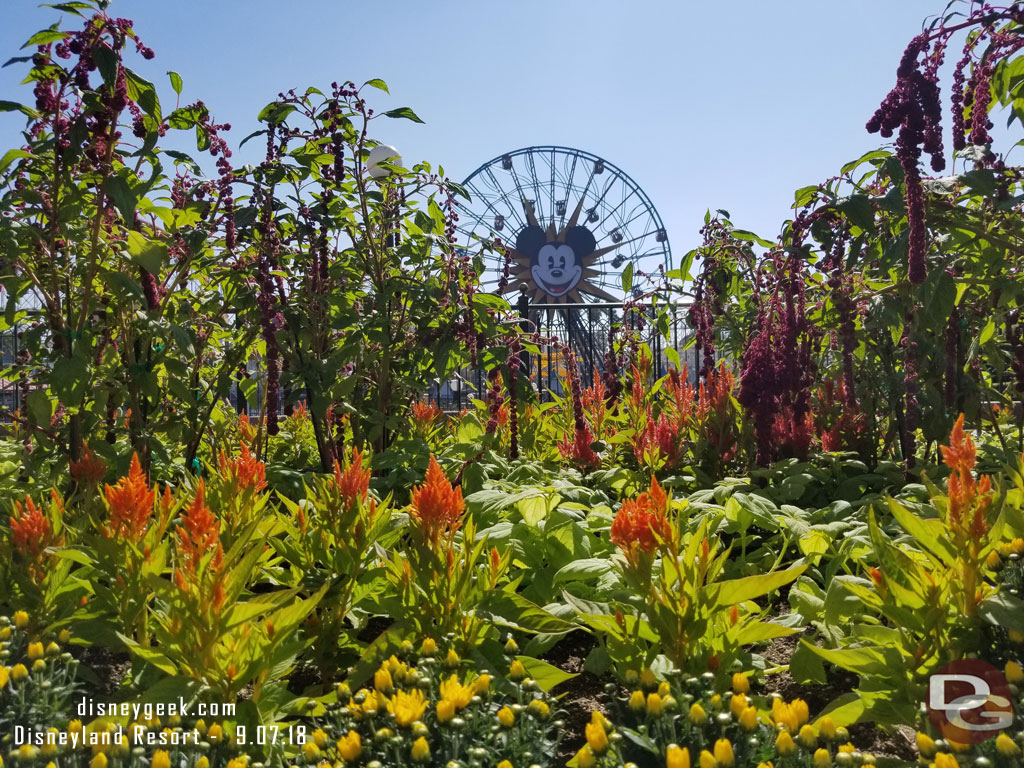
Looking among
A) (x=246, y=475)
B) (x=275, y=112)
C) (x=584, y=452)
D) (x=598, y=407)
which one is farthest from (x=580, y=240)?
(x=246, y=475)

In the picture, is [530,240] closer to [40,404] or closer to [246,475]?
[40,404]

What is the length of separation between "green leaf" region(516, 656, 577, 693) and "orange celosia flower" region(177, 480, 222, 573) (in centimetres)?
62

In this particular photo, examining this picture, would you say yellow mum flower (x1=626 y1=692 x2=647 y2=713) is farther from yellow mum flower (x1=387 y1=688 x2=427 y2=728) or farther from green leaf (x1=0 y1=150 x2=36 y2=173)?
green leaf (x1=0 y1=150 x2=36 y2=173)

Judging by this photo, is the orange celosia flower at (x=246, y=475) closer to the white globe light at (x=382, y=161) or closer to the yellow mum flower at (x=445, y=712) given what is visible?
the yellow mum flower at (x=445, y=712)

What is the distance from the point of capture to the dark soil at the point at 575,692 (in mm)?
1581

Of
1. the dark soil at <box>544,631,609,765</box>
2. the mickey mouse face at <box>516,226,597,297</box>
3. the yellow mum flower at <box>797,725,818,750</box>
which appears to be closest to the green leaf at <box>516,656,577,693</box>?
the dark soil at <box>544,631,609,765</box>

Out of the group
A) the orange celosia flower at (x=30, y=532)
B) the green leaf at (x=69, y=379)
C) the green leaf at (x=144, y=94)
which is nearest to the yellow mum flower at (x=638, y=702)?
the orange celosia flower at (x=30, y=532)

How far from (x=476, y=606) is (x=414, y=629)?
0.14m

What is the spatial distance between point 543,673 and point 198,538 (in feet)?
2.33

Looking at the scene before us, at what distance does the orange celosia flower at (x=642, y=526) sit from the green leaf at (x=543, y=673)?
270mm

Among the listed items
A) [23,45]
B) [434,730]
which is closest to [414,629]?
[434,730]

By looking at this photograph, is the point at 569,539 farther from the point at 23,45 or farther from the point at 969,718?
the point at 23,45

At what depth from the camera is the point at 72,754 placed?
122cm

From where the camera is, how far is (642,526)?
4.80 ft
